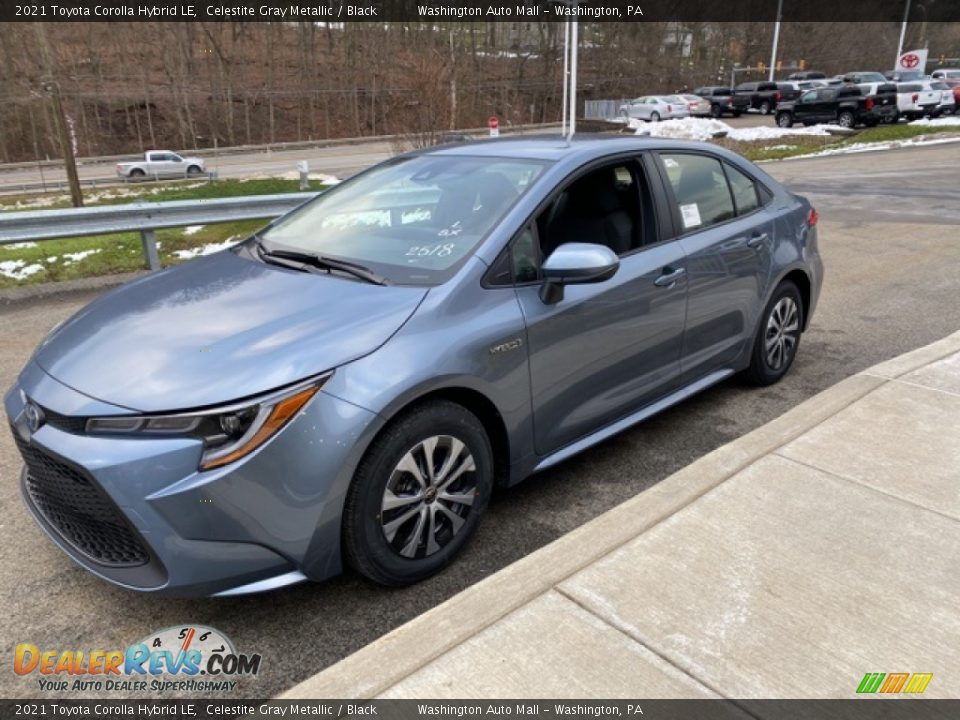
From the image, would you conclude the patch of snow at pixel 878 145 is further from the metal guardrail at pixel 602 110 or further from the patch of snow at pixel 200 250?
the metal guardrail at pixel 602 110

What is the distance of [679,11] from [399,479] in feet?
275

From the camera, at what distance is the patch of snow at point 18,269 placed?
8094 mm

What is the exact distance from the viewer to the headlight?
89.6 inches

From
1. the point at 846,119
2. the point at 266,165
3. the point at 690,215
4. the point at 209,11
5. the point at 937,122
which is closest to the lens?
the point at 690,215

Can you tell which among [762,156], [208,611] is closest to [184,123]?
[762,156]

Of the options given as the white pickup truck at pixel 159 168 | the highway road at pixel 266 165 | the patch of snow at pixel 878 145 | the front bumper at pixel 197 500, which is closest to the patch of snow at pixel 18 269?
the front bumper at pixel 197 500

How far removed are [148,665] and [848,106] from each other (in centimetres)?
3326

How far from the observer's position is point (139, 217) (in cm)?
751

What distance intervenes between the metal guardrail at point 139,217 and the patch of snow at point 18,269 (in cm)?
125

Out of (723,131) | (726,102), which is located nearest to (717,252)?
(723,131)

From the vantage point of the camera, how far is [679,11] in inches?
2958

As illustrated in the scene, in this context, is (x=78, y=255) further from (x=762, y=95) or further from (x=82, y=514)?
(x=762, y=95)

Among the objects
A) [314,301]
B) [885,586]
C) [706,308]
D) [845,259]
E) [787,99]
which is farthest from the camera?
[787,99]

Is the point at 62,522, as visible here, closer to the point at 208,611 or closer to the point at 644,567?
the point at 208,611
